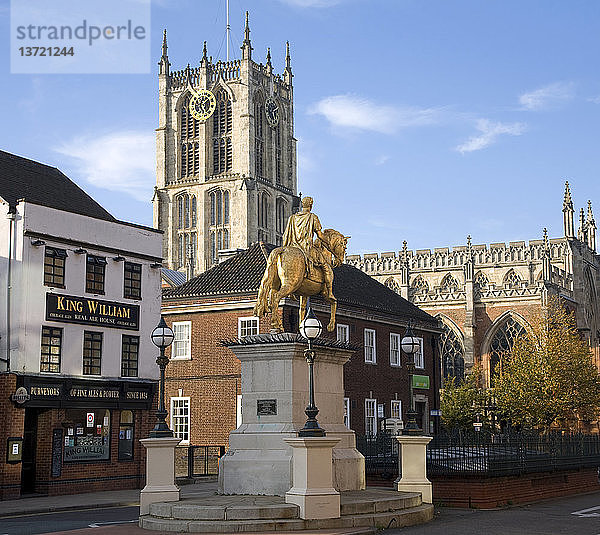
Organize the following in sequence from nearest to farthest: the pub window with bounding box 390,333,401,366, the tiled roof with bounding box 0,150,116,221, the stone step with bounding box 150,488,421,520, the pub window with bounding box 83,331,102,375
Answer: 1. the stone step with bounding box 150,488,421,520
2. the pub window with bounding box 83,331,102,375
3. the tiled roof with bounding box 0,150,116,221
4. the pub window with bounding box 390,333,401,366

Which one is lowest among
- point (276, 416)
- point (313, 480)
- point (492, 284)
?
point (313, 480)

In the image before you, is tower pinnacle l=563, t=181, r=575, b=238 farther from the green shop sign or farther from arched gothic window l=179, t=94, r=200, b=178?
the green shop sign

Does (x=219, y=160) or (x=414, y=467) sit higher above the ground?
(x=219, y=160)

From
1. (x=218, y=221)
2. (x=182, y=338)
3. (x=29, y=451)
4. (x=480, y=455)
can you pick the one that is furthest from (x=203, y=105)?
(x=480, y=455)

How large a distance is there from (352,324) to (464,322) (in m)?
38.2

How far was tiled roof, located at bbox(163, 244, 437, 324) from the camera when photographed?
40.8m

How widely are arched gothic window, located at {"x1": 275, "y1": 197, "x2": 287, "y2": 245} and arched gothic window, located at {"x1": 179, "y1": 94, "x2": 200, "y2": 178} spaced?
1150cm

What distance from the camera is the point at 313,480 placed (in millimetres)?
17000

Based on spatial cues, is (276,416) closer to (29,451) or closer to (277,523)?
(277,523)

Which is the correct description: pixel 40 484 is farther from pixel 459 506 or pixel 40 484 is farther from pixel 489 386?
pixel 489 386

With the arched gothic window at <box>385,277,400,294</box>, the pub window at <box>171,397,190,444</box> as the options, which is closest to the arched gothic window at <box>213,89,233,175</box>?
the arched gothic window at <box>385,277,400,294</box>

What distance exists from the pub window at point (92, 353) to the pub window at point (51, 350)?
4.02ft

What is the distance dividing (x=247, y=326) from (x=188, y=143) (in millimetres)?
86722

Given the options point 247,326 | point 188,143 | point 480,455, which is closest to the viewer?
point 480,455
